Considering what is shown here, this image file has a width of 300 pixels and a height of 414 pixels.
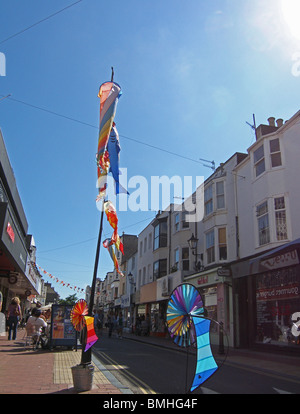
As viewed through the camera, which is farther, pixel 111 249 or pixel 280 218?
pixel 280 218

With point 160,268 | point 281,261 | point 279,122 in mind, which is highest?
point 279,122

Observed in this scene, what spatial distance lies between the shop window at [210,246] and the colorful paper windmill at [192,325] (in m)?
16.1

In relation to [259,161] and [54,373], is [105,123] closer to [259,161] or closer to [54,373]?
[54,373]

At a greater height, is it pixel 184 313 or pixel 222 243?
pixel 222 243

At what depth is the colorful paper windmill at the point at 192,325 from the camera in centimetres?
456

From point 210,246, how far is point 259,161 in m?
6.22

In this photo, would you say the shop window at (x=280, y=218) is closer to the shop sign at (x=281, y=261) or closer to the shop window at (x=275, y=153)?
the shop sign at (x=281, y=261)

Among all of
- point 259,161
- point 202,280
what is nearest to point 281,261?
point 259,161

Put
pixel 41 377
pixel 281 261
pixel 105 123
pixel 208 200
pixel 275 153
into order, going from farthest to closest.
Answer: pixel 208 200
pixel 275 153
pixel 281 261
pixel 105 123
pixel 41 377

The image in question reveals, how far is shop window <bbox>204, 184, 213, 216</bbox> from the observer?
70.8 ft

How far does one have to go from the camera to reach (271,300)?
1568cm

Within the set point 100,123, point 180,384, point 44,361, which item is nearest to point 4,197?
point 44,361

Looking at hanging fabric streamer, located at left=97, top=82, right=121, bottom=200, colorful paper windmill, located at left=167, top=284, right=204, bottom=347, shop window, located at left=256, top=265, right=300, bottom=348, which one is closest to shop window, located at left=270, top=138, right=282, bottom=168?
shop window, located at left=256, top=265, right=300, bottom=348

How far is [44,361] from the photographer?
9852mm
